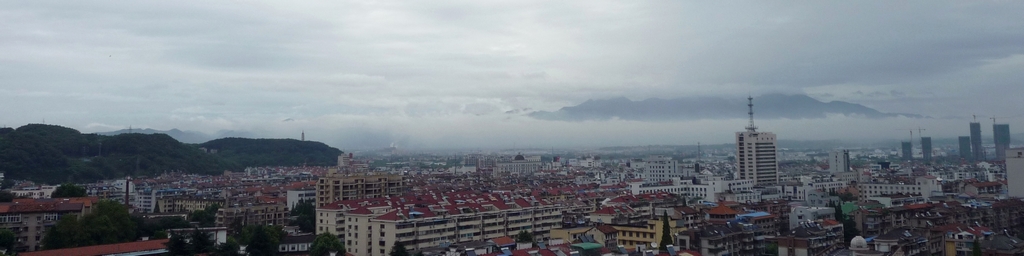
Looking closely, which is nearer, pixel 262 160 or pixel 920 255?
pixel 920 255

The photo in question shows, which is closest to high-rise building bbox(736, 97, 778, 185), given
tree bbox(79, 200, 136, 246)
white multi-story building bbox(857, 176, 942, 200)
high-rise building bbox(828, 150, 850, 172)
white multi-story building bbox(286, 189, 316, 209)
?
white multi-story building bbox(857, 176, 942, 200)

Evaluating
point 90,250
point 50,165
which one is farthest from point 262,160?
point 90,250

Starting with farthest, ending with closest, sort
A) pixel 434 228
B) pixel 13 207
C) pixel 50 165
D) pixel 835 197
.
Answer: pixel 50 165, pixel 835 197, pixel 13 207, pixel 434 228

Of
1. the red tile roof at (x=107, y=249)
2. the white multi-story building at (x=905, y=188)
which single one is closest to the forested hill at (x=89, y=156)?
the red tile roof at (x=107, y=249)

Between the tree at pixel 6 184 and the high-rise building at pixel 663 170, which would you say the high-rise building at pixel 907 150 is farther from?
the tree at pixel 6 184

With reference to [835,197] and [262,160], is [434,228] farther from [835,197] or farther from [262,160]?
[262,160]

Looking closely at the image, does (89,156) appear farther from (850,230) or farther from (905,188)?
(905,188)
